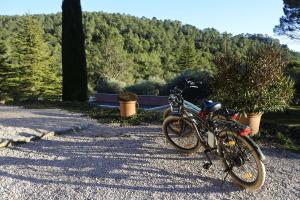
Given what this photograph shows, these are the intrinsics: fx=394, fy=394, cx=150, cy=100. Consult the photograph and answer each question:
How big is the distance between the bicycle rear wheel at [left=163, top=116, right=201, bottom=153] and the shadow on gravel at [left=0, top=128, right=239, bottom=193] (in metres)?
0.14

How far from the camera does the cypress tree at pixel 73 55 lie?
44.1 feet

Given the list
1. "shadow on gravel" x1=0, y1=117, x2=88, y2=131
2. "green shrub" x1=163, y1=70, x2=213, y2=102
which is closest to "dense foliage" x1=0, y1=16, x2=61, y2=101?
"green shrub" x1=163, y1=70, x2=213, y2=102

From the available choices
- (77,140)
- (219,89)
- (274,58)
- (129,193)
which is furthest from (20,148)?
(274,58)

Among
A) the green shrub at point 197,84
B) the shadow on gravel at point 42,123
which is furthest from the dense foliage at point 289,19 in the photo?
the shadow on gravel at point 42,123

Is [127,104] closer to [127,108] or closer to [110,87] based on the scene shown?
[127,108]

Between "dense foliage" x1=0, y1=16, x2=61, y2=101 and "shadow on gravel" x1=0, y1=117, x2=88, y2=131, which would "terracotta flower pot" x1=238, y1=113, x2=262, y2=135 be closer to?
"shadow on gravel" x1=0, y1=117, x2=88, y2=131

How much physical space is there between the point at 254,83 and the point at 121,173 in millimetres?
3057

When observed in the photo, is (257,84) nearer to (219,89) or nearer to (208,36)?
(219,89)

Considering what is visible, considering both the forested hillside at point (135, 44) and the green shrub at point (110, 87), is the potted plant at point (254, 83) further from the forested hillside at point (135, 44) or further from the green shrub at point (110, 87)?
the forested hillside at point (135, 44)

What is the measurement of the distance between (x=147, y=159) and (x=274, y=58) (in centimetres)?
300

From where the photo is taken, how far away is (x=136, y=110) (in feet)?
31.3

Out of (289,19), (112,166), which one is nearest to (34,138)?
(112,166)

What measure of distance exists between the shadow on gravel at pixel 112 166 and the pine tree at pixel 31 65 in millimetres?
24028

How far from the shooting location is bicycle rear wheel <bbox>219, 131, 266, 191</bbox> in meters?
4.22
